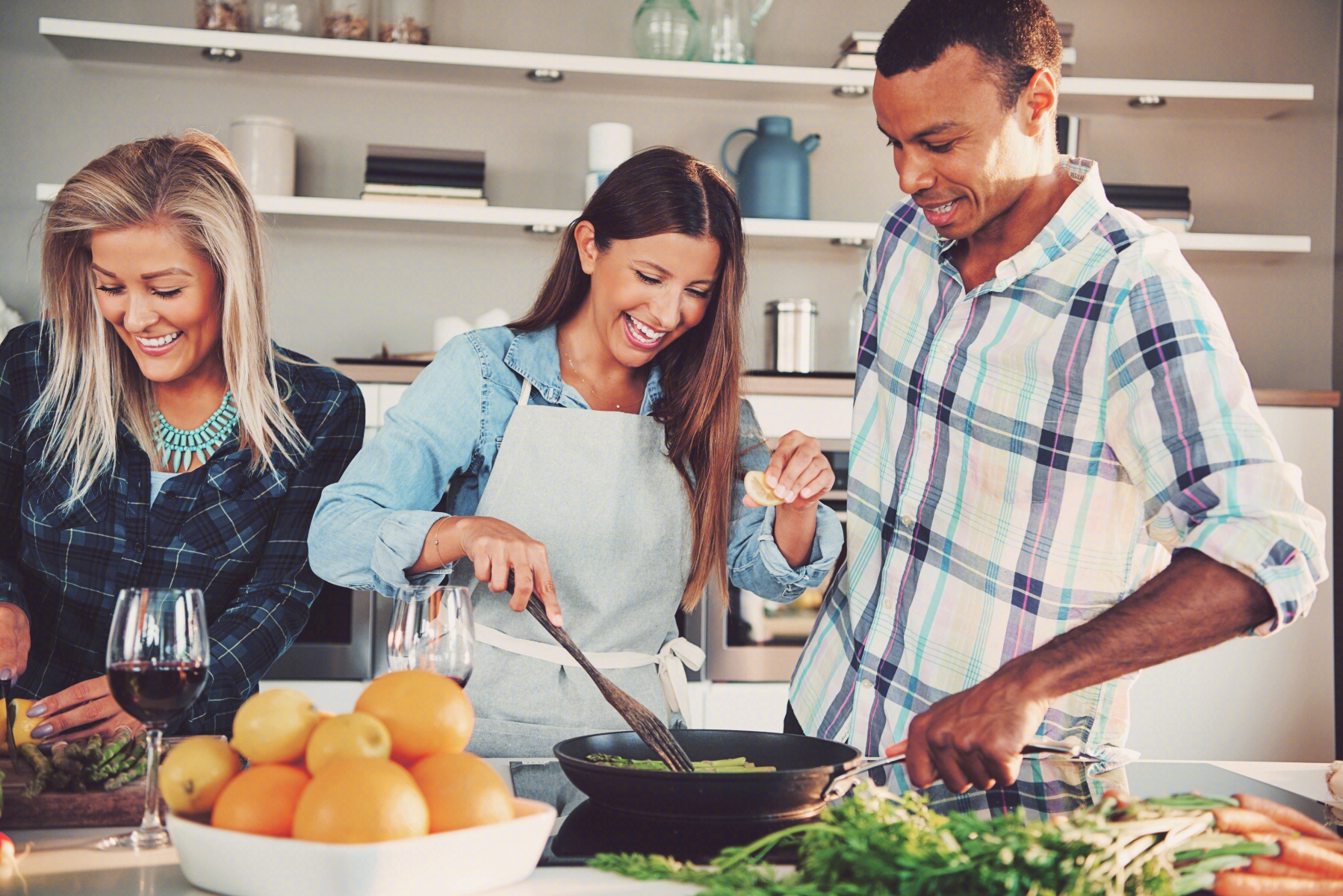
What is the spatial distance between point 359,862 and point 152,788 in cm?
29

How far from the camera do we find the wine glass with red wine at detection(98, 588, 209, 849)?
0.90m

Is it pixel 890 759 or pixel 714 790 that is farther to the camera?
pixel 890 759

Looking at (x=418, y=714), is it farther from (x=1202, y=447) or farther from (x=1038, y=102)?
(x=1038, y=102)

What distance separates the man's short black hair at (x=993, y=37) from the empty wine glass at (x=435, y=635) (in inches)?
31.5

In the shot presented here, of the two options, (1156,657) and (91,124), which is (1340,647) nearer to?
(1156,657)

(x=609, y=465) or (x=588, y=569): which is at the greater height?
(x=609, y=465)

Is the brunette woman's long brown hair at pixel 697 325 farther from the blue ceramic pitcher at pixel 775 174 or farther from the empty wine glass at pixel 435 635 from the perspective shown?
the blue ceramic pitcher at pixel 775 174

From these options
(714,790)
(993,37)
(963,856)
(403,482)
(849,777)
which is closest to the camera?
(963,856)

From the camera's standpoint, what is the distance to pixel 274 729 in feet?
2.65

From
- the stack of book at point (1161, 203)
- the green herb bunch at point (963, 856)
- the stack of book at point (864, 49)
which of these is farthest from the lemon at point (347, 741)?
the stack of book at point (1161, 203)

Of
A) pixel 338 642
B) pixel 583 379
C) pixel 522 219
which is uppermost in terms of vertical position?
pixel 522 219

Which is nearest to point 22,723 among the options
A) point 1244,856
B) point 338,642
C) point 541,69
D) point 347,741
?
point 347,741

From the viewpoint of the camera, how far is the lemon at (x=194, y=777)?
81cm

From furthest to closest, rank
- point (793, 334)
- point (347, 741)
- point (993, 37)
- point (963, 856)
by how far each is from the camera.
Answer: point (793, 334) → point (993, 37) → point (347, 741) → point (963, 856)
